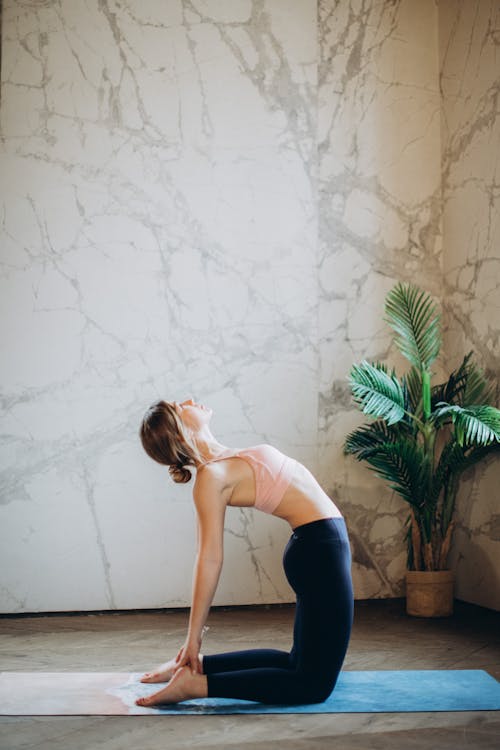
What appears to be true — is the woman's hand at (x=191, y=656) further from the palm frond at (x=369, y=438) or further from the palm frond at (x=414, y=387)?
the palm frond at (x=414, y=387)

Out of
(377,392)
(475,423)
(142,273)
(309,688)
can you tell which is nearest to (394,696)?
(309,688)

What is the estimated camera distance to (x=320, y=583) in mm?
2502

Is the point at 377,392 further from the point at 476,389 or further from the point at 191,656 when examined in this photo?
the point at 191,656

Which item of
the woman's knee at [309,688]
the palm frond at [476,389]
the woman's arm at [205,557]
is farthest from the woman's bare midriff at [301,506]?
the palm frond at [476,389]

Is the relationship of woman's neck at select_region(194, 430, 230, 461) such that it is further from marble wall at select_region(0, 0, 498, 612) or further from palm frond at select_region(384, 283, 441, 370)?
palm frond at select_region(384, 283, 441, 370)

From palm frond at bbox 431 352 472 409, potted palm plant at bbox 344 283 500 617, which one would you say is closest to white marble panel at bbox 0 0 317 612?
potted palm plant at bbox 344 283 500 617

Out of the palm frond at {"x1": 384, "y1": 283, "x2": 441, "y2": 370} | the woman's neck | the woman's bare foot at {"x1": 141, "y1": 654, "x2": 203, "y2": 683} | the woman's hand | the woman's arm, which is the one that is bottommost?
the woman's bare foot at {"x1": 141, "y1": 654, "x2": 203, "y2": 683}

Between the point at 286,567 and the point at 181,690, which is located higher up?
the point at 286,567

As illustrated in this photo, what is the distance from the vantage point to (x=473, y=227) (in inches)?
169

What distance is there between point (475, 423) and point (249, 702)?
168cm

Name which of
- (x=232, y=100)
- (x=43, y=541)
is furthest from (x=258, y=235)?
(x=43, y=541)

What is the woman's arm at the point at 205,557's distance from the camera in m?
2.48

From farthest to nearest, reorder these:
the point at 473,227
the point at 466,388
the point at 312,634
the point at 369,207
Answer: the point at 369,207
the point at 473,227
the point at 466,388
the point at 312,634

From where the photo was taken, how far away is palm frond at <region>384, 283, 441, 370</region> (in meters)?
4.12
